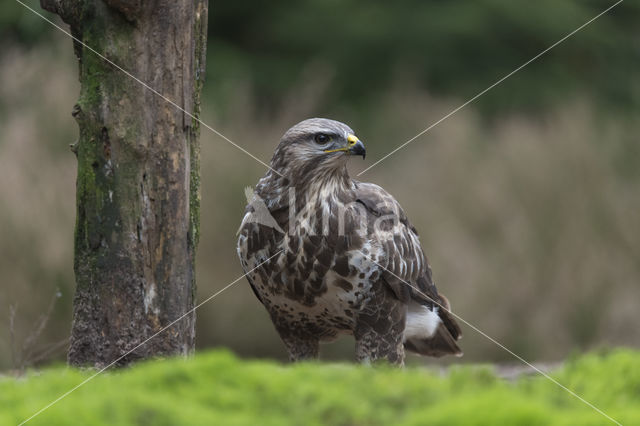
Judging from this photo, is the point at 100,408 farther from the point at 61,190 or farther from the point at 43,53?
the point at 43,53

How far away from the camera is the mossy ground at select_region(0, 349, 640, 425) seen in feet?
4.83

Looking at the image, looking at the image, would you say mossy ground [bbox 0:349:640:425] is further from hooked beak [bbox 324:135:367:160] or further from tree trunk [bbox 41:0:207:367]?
hooked beak [bbox 324:135:367:160]

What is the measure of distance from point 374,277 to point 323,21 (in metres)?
10.7

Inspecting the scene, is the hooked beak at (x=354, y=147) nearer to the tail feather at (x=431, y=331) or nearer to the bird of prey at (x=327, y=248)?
the bird of prey at (x=327, y=248)

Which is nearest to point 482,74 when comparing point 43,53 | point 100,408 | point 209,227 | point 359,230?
point 43,53

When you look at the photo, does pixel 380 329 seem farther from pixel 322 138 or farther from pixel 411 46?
pixel 411 46

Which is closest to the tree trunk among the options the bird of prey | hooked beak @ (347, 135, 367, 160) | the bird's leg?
the bird of prey

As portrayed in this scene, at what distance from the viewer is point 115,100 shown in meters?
3.26

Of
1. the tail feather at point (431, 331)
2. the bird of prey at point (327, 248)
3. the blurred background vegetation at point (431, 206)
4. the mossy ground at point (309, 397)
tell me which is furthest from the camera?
the blurred background vegetation at point (431, 206)

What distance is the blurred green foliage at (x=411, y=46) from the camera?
44.3 ft

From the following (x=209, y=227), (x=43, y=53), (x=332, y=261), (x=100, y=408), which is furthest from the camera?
(x=43, y=53)

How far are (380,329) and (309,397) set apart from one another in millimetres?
2372

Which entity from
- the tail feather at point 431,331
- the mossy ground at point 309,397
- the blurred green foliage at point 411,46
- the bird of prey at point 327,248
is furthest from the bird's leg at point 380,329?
the blurred green foliage at point 411,46

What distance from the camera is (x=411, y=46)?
45.2 feet
